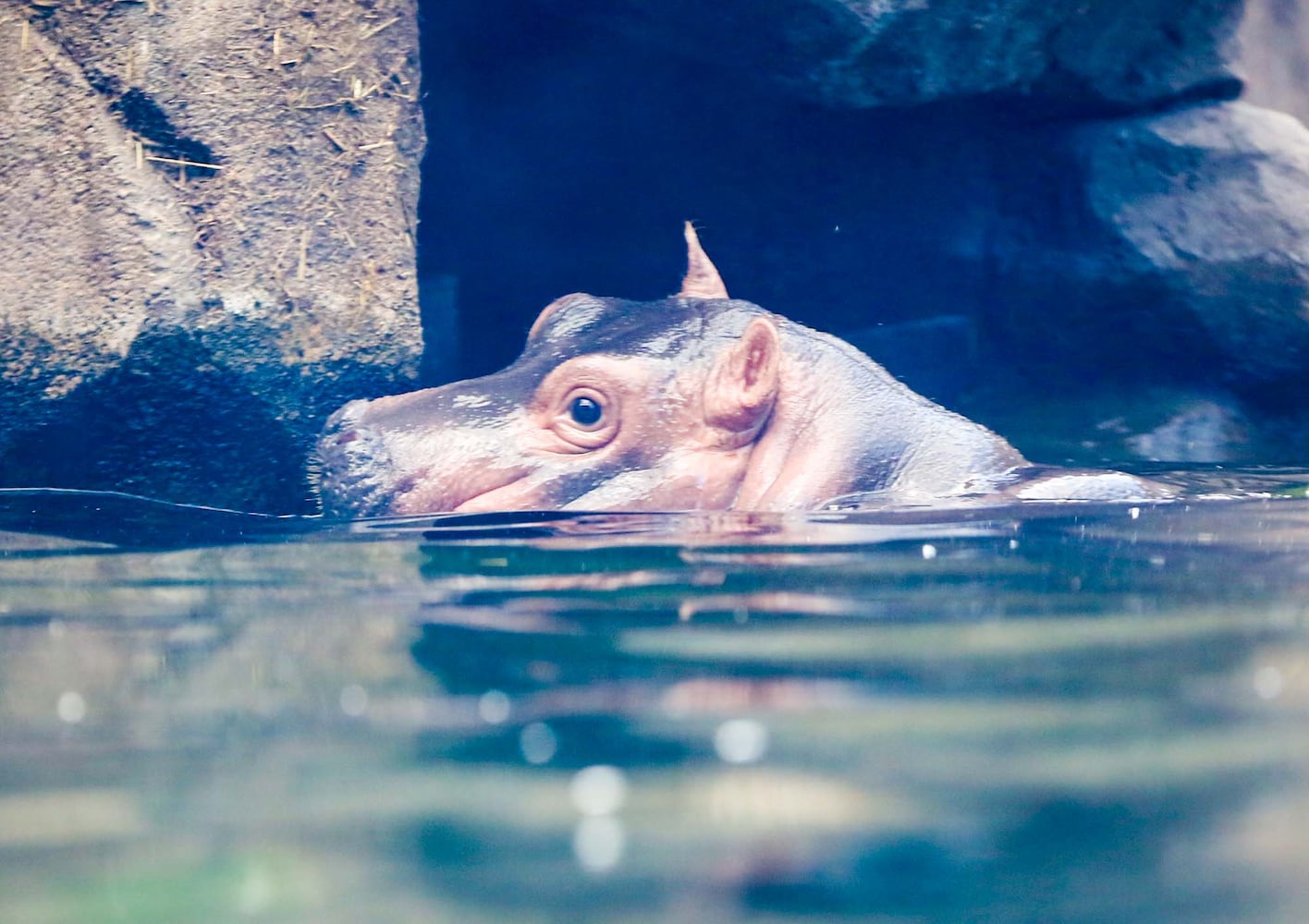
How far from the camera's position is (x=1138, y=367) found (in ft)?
20.7

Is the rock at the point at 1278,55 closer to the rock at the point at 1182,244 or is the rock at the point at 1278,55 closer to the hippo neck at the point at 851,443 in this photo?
the rock at the point at 1182,244

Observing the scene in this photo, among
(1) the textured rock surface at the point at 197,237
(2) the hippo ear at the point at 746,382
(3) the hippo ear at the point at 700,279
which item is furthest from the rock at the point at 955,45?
(2) the hippo ear at the point at 746,382

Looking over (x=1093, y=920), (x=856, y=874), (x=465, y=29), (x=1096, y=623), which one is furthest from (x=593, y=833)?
(x=465, y=29)

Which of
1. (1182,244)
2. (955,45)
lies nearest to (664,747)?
(955,45)

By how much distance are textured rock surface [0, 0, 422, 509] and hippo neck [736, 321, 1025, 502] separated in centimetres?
147

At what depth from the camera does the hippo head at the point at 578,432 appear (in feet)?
13.5

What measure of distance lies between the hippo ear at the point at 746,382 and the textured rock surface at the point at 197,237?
4.05 ft

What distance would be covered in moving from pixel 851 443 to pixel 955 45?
2075mm

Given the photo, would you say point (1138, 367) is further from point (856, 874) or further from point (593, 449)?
point (856, 874)

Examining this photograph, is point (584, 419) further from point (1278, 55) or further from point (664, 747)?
point (1278, 55)

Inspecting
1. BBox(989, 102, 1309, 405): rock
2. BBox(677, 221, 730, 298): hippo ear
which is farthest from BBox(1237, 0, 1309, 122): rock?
BBox(677, 221, 730, 298): hippo ear

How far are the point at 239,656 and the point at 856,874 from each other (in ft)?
3.40

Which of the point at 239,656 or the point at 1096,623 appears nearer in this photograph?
the point at 239,656

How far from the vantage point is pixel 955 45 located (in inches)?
A: 207
